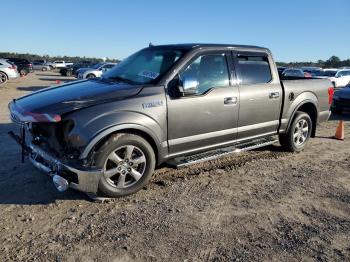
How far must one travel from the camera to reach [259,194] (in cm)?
500

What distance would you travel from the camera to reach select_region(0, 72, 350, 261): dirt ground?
3531 millimetres

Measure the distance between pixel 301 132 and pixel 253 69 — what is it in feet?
6.07

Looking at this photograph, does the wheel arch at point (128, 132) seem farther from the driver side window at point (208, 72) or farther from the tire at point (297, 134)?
the tire at point (297, 134)

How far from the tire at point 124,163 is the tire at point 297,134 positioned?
317cm

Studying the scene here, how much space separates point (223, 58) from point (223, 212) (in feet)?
7.84

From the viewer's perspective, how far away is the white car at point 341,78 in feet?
85.5

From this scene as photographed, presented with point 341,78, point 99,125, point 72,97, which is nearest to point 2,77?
point 72,97

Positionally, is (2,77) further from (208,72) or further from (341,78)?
(341,78)

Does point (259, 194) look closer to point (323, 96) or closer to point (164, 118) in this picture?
point (164, 118)

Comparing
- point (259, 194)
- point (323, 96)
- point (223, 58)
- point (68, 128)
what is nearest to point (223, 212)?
point (259, 194)

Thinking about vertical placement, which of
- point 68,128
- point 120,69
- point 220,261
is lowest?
point 220,261

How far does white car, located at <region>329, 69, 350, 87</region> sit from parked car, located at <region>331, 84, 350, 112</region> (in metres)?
14.2

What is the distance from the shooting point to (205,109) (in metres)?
5.26

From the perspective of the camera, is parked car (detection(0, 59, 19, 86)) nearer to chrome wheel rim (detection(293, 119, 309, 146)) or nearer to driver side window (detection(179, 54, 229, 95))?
chrome wheel rim (detection(293, 119, 309, 146))
